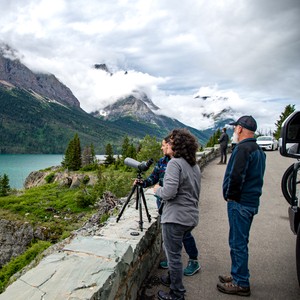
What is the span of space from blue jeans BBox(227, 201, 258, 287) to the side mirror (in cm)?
83

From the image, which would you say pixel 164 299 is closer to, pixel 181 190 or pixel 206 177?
pixel 181 190

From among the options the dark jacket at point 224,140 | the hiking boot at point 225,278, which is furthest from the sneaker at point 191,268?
the dark jacket at point 224,140

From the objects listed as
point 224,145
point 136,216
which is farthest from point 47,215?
point 136,216

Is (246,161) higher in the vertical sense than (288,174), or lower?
higher

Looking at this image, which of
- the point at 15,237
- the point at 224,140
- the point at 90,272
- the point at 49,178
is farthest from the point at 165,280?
the point at 49,178

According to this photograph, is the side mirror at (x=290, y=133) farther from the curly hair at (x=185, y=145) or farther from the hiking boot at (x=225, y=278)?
the hiking boot at (x=225, y=278)

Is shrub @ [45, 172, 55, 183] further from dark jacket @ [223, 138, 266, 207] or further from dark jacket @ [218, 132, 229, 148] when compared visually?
dark jacket @ [223, 138, 266, 207]

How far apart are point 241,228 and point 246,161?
0.86m

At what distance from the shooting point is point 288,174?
19.2ft

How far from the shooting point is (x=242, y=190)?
3580mm

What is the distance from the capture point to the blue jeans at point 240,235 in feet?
11.8

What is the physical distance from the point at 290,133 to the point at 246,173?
724mm

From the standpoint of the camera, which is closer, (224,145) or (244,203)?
(244,203)

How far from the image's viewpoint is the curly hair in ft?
11.0
